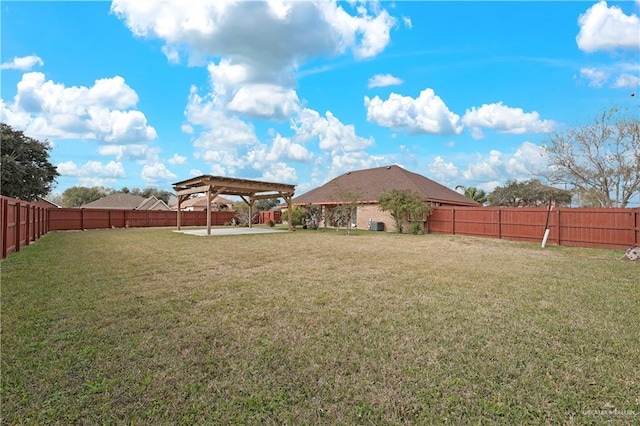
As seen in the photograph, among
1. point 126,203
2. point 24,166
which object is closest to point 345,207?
point 24,166

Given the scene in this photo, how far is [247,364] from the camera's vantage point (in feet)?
9.37

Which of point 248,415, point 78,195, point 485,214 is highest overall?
point 78,195

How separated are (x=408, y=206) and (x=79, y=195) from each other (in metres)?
59.6

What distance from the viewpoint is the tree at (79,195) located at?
5450 cm

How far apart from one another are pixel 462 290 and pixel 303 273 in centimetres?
303

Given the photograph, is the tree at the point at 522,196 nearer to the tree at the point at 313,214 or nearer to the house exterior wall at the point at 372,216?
the house exterior wall at the point at 372,216

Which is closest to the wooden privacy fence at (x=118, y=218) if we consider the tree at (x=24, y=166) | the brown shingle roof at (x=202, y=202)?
the tree at (x=24, y=166)

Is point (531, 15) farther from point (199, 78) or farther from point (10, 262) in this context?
point (10, 262)

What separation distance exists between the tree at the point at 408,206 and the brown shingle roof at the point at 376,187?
0.95m

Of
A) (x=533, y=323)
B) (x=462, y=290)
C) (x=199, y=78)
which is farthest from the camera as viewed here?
(x=199, y=78)

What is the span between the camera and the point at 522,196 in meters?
33.7

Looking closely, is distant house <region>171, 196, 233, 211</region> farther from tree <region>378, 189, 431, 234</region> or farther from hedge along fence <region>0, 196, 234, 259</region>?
tree <region>378, 189, 431, 234</region>

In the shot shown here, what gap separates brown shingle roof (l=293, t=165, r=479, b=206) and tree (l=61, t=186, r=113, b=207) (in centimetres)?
4627

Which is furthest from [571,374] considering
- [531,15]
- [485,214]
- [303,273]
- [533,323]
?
[485,214]
